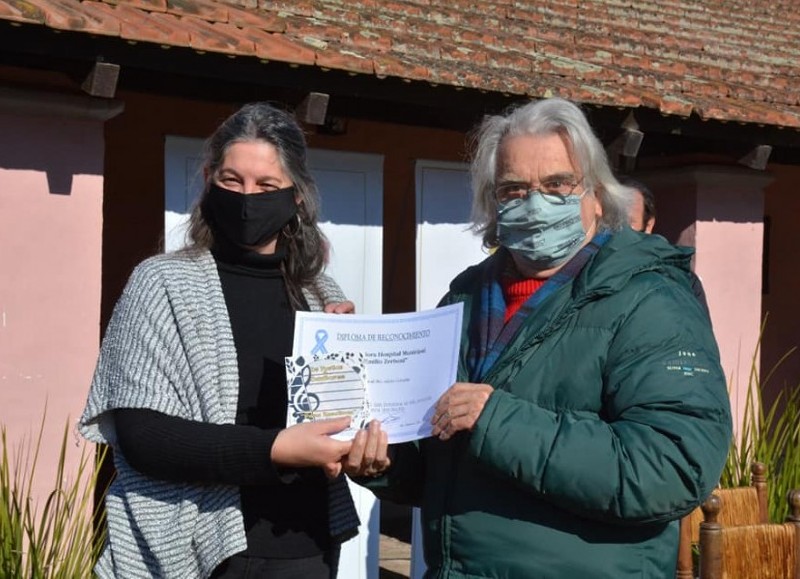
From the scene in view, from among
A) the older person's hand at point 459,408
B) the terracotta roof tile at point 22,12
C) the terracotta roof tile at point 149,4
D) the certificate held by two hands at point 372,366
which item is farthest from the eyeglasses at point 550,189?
the terracotta roof tile at point 149,4

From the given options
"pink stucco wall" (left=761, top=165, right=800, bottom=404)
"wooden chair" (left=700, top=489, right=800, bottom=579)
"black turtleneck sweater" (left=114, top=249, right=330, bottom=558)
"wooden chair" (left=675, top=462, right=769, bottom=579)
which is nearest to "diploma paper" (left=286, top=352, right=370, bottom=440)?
"black turtleneck sweater" (left=114, top=249, right=330, bottom=558)

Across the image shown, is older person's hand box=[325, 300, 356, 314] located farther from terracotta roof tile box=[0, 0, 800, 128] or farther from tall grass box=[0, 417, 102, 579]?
terracotta roof tile box=[0, 0, 800, 128]

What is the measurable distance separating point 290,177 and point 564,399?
2.88 ft

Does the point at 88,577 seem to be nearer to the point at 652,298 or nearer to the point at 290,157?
the point at 290,157

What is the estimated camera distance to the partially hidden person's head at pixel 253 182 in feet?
8.79

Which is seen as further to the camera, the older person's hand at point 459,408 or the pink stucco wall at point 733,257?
the pink stucco wall at point 733,257

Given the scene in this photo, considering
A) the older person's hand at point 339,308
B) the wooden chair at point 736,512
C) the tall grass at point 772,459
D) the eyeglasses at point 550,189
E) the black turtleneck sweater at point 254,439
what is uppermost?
the eyeglasses at point 550,189

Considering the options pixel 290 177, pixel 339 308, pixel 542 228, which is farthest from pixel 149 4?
pixel 542 228

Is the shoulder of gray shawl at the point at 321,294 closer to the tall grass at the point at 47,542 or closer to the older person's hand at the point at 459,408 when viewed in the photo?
the older person's hand at the point at 459,408

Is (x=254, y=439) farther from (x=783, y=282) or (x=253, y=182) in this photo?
(x=783, y=282)

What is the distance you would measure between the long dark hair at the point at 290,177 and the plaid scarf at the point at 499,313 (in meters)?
0.51

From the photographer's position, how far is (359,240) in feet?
22.6

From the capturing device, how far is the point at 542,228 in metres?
2.39

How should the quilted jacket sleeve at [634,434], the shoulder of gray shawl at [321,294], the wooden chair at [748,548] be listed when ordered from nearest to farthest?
the quilted jacket sleeve at [634,434] < the shoulder of gray shawl at [321,294] < the wooden chair at [748,548]
